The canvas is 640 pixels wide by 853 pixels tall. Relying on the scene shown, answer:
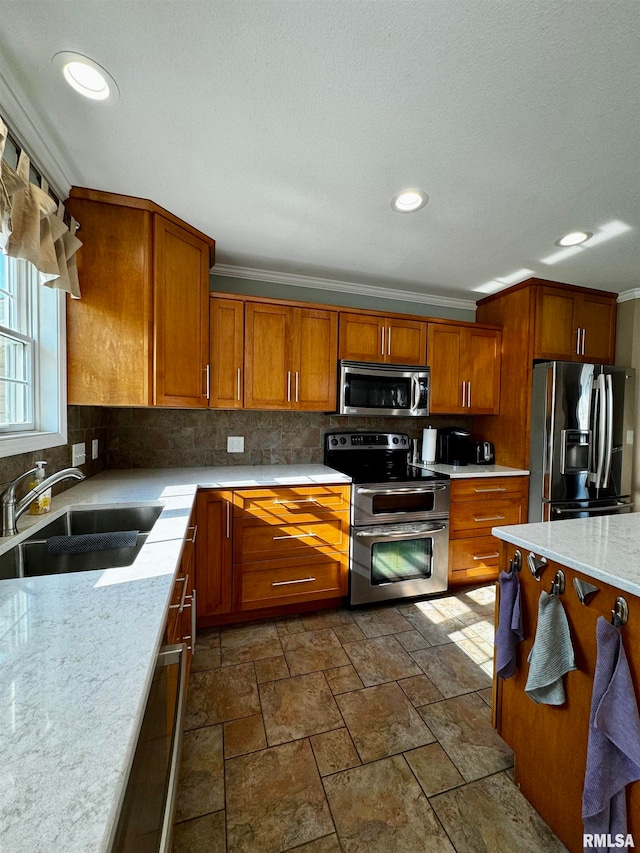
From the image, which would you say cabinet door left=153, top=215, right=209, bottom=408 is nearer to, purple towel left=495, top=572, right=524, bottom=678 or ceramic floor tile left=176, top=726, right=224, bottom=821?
ceramic floor tile left=176, top=726, right=224, bottom=821

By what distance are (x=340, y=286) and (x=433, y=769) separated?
9.88ft

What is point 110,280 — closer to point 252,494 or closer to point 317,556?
point 252,494

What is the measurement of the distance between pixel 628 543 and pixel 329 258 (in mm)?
2309

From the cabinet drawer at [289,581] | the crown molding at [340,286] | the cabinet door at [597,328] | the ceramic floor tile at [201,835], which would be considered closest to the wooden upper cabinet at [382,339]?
the crown molding at [340,286]

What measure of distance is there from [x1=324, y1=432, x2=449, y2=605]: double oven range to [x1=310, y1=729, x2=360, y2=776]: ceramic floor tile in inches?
36.7

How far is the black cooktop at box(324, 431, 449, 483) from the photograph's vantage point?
2865mm

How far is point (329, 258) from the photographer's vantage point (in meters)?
2.52

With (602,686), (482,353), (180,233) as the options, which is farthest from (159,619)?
(482,353)

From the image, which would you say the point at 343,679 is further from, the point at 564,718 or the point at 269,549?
the point at 564,718

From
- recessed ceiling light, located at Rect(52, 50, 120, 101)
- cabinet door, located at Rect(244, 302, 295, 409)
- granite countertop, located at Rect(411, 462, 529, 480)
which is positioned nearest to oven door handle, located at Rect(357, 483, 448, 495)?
granite countertop, located at Rect(411, 462, 529, 480)

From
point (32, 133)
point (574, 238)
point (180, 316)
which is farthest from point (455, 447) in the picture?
point (32, 133)

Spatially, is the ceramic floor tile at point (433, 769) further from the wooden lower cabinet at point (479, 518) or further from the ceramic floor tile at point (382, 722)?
the wooden lower cabinet at point (479, 518)

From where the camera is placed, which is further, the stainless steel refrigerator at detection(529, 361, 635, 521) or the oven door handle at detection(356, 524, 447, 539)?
the stainless steel refrigerator at detection(529, 361, 635, 521)

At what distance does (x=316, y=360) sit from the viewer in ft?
8.59
